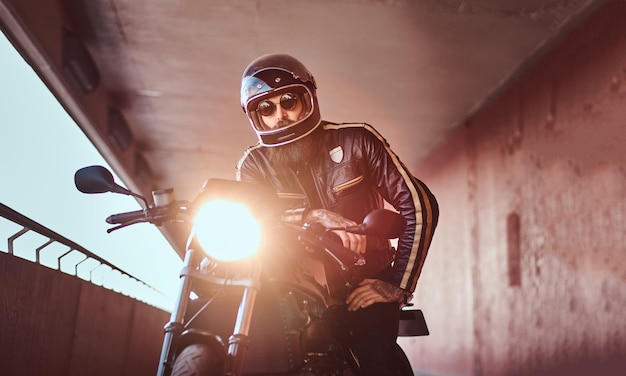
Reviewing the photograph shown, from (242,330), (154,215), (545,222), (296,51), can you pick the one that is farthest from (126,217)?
(296,51)

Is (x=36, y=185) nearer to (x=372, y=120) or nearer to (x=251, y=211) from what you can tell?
(x=251, y=211)

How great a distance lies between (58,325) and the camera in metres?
4.39

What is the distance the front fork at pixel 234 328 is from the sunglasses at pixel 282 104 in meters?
0.88

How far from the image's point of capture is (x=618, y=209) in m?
5.36

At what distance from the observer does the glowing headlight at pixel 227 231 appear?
183cm

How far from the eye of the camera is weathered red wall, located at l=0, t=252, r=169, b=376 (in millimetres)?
3605

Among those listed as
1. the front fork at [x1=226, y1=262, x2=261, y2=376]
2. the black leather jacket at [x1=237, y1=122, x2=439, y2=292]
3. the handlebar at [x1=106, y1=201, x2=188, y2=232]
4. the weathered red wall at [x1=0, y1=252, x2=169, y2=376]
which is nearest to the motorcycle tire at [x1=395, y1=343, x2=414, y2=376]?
the black leather jacket at [x1=237, y1=122, x2=439, y2=292]

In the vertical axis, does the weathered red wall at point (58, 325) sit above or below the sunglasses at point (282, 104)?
below

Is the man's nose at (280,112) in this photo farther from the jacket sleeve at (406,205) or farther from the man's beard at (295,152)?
the jacket sleeve at (406,205)

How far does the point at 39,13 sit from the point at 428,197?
15.9 ft

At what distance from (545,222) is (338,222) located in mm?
5321

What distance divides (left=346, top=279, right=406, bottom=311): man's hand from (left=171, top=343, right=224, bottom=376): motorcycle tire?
2.02 ft

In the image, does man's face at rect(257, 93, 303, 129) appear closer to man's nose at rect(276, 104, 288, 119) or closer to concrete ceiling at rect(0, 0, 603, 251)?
man's nose at rect(276, 104, 288, 119)

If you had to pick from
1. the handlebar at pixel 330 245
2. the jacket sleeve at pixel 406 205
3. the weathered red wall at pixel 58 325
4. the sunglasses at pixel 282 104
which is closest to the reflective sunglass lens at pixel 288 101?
the sunglasses at pixel 282 104
